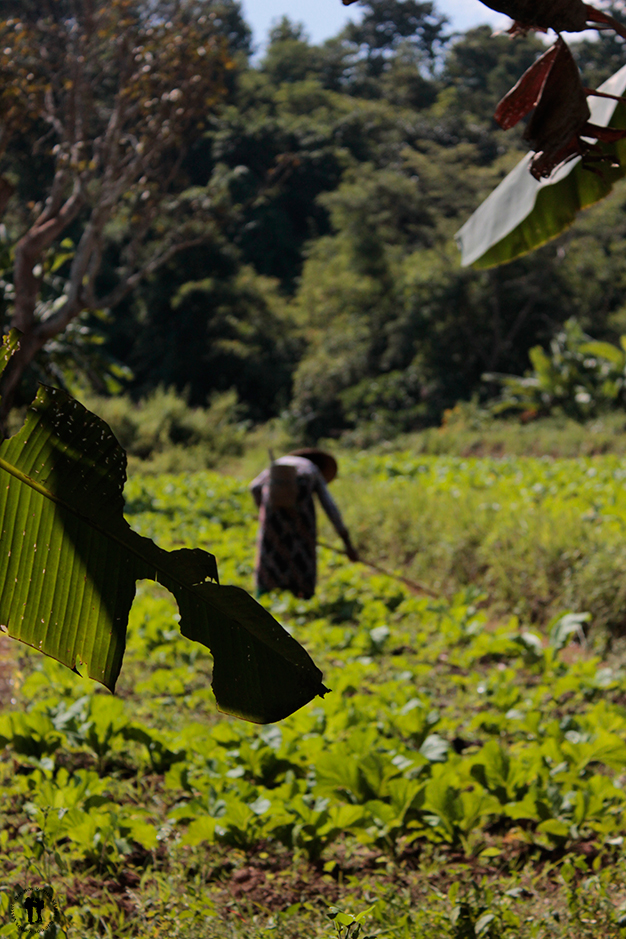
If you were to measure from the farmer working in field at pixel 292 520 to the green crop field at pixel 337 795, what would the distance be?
761 millimetres

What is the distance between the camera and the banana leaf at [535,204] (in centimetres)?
291

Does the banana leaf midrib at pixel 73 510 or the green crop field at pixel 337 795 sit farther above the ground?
the banana leaf midrib at pixel 73 510

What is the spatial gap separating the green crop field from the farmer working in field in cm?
76

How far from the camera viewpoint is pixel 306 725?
10.7ft

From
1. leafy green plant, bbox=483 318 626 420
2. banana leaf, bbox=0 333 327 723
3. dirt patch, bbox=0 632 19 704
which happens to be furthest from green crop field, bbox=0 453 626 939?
leafy green plant, bbox=483 318 626 420

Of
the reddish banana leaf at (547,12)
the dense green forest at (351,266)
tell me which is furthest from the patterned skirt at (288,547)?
the dense green forest at (351,266)

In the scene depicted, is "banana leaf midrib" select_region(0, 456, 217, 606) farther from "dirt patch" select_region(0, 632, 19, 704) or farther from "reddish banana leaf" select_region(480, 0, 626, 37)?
"dirt patch" select_region(0, 632, 19, 704)

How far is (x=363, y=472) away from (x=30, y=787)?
10.5 meters

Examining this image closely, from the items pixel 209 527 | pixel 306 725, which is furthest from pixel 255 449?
pixel 306 725

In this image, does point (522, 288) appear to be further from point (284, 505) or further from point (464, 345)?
point (284, 505)

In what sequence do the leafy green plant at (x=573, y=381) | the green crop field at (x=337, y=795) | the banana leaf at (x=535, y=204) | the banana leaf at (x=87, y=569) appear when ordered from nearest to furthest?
the banana leaf at (x=87, y=569), the green crop field at (x=337, y=795), the banana leaf at (x=535, y=204), the leafy green plant at (x=573, y=381)

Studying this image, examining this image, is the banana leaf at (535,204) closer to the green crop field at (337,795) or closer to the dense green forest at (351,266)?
the green crop field at (337,795)

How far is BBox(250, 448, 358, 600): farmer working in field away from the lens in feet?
18.8

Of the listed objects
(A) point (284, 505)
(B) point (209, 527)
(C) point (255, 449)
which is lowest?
(C) point (255, 449)
